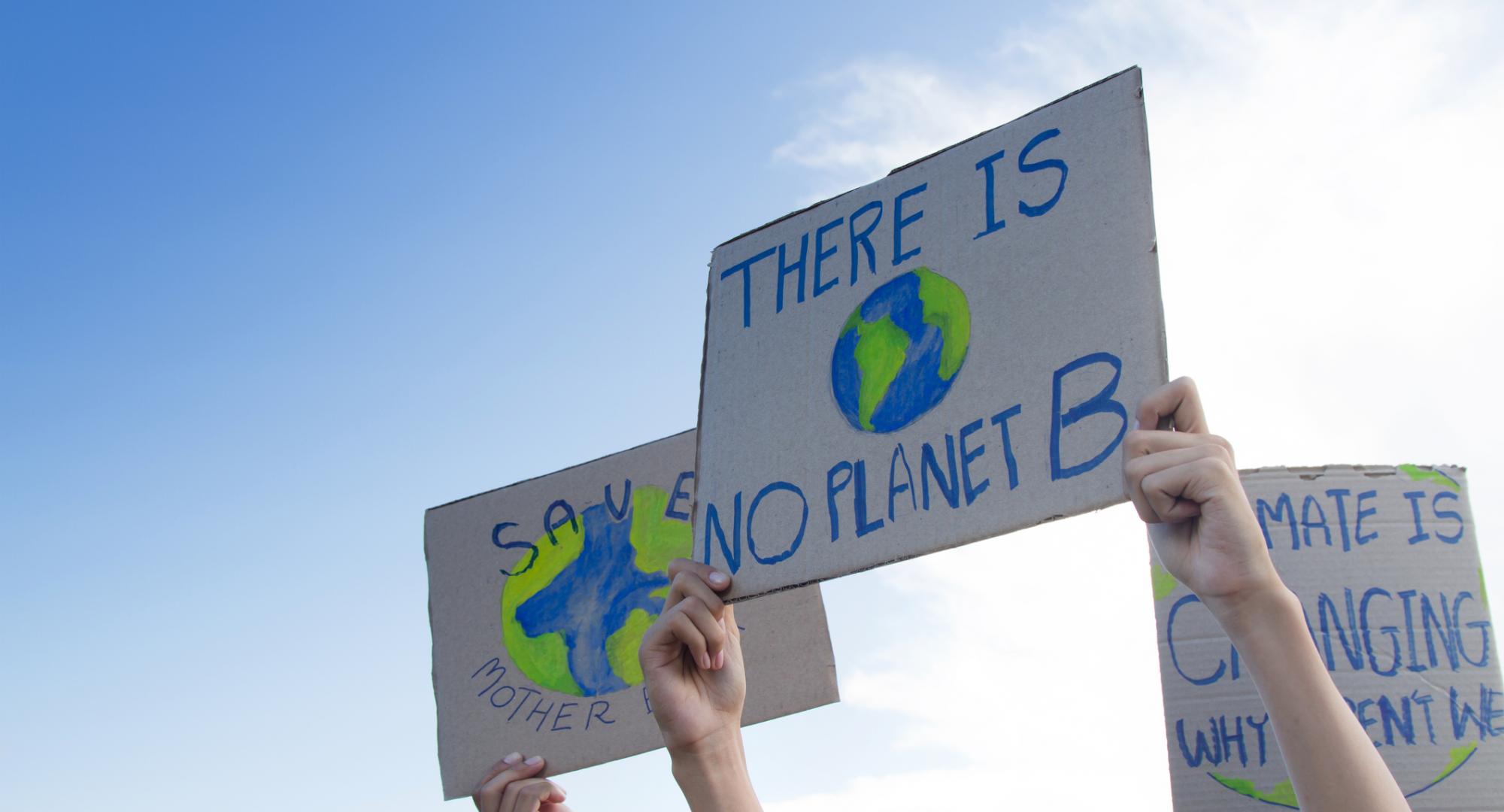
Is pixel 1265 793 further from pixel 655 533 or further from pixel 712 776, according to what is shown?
pixel 655 533

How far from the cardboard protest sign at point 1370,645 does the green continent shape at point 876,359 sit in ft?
3.44

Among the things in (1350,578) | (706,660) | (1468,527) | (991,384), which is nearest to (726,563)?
(706,660)

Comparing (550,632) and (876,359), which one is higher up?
(876,359)

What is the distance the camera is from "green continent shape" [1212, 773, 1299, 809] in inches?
106

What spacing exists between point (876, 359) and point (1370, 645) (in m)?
1.45

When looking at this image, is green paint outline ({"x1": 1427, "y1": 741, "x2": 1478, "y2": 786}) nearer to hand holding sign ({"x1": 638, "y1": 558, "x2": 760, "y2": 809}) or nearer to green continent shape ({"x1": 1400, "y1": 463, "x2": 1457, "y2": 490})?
green continent shape ({"x1": 1400, "y1": 463, "x2": 1457, "y2": 490})

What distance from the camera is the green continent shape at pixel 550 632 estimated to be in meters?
3.03

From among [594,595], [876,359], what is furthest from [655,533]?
[876,359]

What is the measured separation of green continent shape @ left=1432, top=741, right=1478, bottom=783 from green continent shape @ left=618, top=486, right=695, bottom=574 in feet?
5.90

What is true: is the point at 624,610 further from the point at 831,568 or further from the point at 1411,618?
the point at 1411,618

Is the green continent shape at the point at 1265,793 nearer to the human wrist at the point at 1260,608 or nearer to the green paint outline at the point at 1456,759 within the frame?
the green paint outline at the point at 1456,759

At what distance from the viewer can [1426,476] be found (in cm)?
297

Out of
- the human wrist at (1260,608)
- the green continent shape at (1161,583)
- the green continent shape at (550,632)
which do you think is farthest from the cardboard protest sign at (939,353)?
the green continent shape at (1161,583)

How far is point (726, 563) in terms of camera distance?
7.55ft
